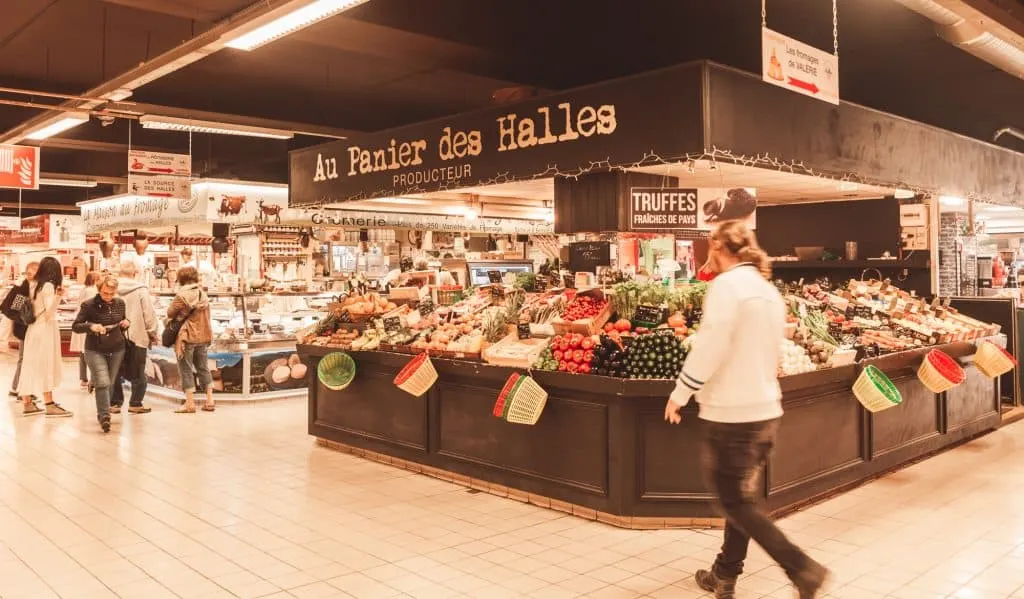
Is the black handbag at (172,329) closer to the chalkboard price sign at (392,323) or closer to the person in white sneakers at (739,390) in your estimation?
the chalkboard price sign at (392,323)

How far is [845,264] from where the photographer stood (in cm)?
1009

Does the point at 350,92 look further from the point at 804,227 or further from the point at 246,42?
the point at 804,227

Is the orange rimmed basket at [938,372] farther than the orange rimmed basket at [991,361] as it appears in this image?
No

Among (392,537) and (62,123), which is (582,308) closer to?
(392,537)

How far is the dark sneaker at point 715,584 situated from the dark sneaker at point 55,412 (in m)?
8.09

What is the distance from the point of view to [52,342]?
30.9 feet

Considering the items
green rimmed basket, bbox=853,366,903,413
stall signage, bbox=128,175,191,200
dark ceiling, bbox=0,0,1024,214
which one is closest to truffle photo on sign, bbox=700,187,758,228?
green rimmed basket, bbox=853,366,903,413

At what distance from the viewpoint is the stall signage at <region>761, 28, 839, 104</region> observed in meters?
5.38

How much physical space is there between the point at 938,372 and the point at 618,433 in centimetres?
325

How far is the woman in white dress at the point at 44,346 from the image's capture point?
30.2ft

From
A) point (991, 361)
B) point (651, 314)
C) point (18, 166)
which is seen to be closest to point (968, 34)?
point (991, 361)

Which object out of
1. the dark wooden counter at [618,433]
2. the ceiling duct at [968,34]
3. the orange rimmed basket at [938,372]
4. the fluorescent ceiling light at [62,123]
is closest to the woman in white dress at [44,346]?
the fluorescent ceiling light at [62,123]

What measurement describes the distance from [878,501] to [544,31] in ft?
21.0

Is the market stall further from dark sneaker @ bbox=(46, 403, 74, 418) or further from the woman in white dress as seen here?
the woman in white dress
